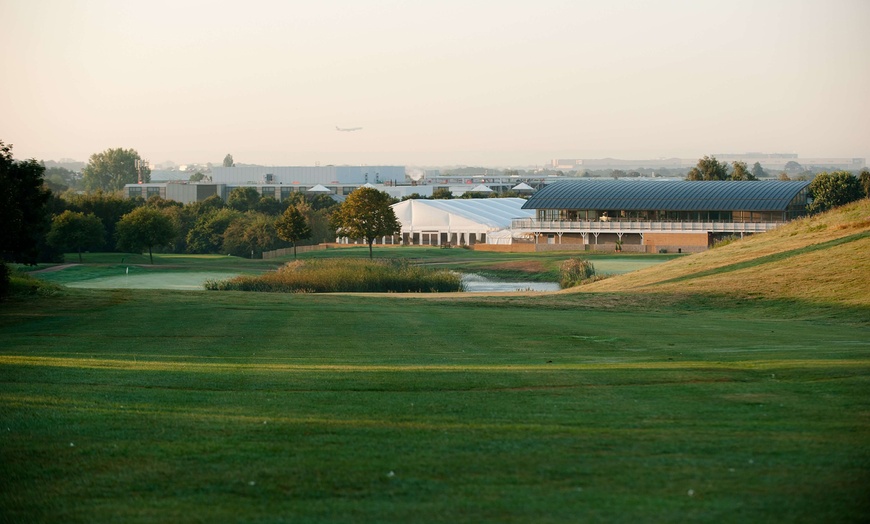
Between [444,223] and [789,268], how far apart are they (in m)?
76.2

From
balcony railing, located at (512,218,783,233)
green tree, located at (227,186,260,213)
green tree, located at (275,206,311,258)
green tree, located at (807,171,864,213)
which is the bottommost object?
balcony railing, located at (512,218,783,233)

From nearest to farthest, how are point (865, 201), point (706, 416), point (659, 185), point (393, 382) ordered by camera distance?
1. point (706, 416)
2. point (393, 382)
3. point (865, 201)
4. point (659, 185)

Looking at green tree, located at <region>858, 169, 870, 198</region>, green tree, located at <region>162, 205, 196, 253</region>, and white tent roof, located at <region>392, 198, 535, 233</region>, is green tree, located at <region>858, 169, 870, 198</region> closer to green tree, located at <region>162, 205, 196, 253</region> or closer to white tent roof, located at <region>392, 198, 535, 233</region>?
white tent roof, located at <region>392, 198, 535, 233</region>

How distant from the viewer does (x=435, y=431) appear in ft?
34.0

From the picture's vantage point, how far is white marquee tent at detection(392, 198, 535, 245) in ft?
365

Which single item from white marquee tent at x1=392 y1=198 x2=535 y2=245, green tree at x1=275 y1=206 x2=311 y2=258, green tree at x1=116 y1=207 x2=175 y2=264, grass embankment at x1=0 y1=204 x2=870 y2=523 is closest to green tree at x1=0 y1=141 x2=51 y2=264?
grass embankment at x1=0 y1=204 x2=870 y2=523

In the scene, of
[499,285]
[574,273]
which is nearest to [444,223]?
[499,285]

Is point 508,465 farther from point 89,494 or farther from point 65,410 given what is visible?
point 65,410

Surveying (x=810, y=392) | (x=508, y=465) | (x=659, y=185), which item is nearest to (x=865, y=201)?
(x=810, y=392)

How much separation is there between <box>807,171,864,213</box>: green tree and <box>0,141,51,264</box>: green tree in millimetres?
82134

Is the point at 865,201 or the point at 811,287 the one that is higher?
the point at 865,201

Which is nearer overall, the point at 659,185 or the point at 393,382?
the point at 393,382

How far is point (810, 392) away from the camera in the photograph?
12305mm

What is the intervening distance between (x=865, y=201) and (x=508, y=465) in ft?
149
